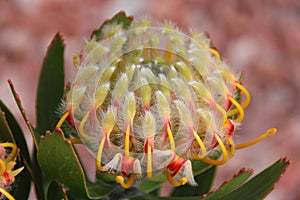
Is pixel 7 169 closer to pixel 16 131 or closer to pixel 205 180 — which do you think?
pixel 16 131

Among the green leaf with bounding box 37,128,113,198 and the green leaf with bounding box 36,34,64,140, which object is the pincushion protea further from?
the green leaf with bounding box 36,34,64,140

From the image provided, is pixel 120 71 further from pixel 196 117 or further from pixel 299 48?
pixel 299 48

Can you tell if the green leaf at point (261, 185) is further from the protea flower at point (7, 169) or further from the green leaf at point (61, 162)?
the protea flower at point (7, 169)

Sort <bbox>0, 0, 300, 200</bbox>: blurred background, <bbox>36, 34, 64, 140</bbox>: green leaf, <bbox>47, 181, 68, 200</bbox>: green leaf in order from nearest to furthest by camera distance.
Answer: <bbox>47, 181, 68, 200</bbox>: green leaf → <bbox>36, 34, 64, 140</bbox>: green leaf → <bbox>0, 0, 300, 200</bbox>: blurred background

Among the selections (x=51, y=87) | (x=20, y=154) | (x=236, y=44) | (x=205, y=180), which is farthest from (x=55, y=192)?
(x=236, y=44)

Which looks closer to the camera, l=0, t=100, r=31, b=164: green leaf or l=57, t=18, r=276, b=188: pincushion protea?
l=57, t=18, r=276, b=188: pincushion protea

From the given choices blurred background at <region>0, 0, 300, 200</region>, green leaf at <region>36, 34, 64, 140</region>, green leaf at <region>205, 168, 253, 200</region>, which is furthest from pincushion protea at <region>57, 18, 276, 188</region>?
blurred background at <region>0, 0, 300, 200</region>
